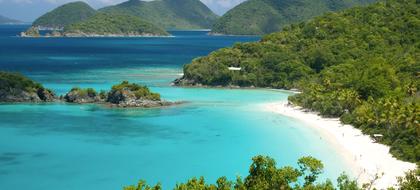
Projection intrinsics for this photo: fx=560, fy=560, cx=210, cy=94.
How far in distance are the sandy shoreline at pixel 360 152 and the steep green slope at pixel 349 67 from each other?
144cm

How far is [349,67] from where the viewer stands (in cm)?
9188

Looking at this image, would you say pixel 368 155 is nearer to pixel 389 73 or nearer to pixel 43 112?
pixel 389 73

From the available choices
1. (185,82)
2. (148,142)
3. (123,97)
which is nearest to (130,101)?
(123,97)

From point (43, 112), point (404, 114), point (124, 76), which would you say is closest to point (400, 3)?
point (124, 76)

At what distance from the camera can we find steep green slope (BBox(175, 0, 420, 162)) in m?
60.4

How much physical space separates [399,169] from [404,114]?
35.9 ft

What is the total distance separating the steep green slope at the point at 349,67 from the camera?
198 ft

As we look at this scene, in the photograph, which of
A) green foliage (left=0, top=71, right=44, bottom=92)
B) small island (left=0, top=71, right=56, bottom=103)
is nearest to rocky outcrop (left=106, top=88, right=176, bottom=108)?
small island (left=0, top=71, right=56, bottom=103)

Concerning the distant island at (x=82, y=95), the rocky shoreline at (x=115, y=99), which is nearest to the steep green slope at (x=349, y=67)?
the rocky shoreline at (x=115, y=99)

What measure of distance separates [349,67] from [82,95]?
42993mm

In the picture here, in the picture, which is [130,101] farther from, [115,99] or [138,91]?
[115,99]

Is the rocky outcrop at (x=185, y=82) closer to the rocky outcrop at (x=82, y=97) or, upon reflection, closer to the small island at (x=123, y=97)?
the small island at (x=123, y=97)

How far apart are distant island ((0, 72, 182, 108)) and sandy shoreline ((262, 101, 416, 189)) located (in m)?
21.4

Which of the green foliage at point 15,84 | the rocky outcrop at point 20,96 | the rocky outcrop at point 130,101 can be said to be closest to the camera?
the rocky outcrop at point 130,101
